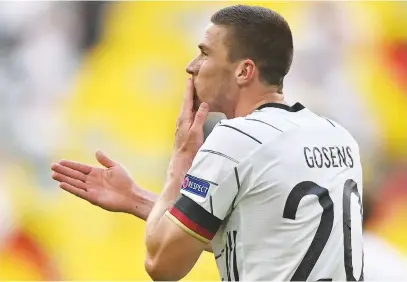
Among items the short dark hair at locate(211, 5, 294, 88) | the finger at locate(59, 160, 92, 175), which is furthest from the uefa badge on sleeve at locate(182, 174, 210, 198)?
the finger at locate(59, 160, 92, 175)

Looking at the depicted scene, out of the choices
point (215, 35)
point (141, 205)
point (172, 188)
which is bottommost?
point (141, 205)

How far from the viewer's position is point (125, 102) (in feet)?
12.5

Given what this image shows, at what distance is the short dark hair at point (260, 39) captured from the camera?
186cm

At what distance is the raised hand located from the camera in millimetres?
2127

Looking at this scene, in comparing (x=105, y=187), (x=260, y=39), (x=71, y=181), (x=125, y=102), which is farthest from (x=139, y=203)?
(x=125, y=102)

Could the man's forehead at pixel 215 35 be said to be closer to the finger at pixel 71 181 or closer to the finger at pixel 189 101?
the finger at pixel 189 101

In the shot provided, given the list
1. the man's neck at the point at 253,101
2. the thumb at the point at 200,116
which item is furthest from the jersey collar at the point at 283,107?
the thumb at the point at 200,116

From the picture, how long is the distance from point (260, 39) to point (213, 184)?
44 cm

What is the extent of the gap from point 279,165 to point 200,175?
18 centimetres

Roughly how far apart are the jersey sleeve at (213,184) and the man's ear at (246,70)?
0.23 m

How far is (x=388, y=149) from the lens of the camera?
146 inches

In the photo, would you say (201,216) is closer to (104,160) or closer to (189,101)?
(189,101)

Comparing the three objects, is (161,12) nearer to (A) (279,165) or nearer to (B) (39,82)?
(B) (39,82)

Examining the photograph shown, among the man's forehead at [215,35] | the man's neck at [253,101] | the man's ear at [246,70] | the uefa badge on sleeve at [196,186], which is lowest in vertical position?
the uefa badge on sleeve at [196,186]
